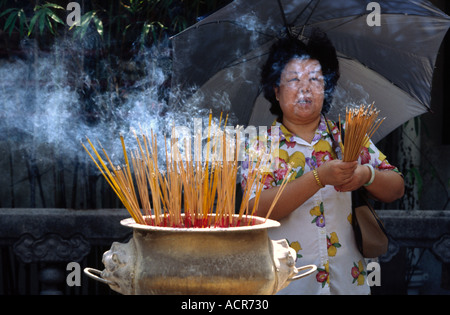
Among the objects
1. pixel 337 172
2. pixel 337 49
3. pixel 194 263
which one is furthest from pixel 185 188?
pixel 337 49

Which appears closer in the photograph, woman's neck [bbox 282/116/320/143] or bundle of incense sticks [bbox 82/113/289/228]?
bundle of incense sticks [bbox 82/113/289/228]

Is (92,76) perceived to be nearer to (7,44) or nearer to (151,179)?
(7,44)

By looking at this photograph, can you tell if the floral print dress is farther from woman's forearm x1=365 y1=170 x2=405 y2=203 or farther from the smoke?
the smoke

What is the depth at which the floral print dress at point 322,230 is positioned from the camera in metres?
1.80

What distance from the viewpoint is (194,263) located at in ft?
3.63

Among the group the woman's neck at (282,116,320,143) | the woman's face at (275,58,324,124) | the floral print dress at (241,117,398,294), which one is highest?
the woman's face at (275,58,324,124)

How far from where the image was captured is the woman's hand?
157cm

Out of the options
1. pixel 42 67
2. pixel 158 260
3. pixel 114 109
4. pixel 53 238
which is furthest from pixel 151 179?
pixel 42 67

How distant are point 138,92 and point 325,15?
171 cm

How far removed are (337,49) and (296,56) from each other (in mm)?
259

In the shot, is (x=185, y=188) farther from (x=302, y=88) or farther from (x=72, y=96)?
(x=72, y=96)

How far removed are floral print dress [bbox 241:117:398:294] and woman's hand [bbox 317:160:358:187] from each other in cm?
19

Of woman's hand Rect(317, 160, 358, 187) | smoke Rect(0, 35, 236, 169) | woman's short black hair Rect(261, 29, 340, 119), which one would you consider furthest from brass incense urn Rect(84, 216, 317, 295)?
smoke Rect(0, 35, 236, 169)

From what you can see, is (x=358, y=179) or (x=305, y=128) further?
(x=305, y=128)
